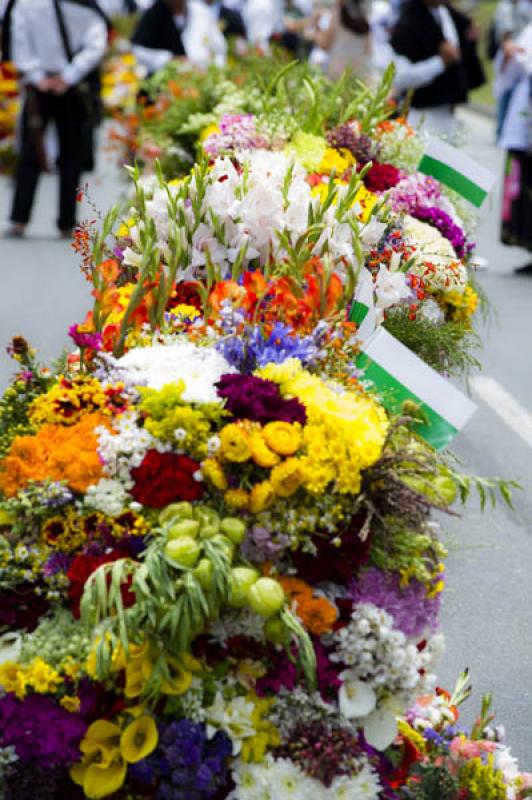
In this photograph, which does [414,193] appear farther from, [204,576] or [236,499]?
[204,576]

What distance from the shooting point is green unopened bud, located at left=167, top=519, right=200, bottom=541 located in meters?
2.58

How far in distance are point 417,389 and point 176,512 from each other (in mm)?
631

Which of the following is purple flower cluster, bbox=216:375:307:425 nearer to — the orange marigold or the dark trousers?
the orange marigold

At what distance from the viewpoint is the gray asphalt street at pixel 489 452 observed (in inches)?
167

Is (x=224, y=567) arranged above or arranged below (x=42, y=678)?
above

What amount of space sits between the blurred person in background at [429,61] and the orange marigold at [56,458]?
8.08m

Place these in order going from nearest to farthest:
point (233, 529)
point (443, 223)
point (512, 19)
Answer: point (233, 529) < point (443, 223) < point (512, 19)

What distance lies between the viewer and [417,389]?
2992 millimetres

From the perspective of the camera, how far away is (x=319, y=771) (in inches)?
102

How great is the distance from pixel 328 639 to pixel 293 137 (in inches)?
131

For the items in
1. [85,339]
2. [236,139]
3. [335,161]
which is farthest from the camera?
[236,139]

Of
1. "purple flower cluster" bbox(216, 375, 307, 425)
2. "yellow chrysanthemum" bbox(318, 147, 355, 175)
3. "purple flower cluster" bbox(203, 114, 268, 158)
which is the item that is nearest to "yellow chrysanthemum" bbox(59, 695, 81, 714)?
"purple flower cluster" bbox(216, 375, 307, 425)

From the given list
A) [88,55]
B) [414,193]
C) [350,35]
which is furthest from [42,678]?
[350,35]

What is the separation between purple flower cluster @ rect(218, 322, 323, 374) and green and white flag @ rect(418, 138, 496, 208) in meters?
2.01
